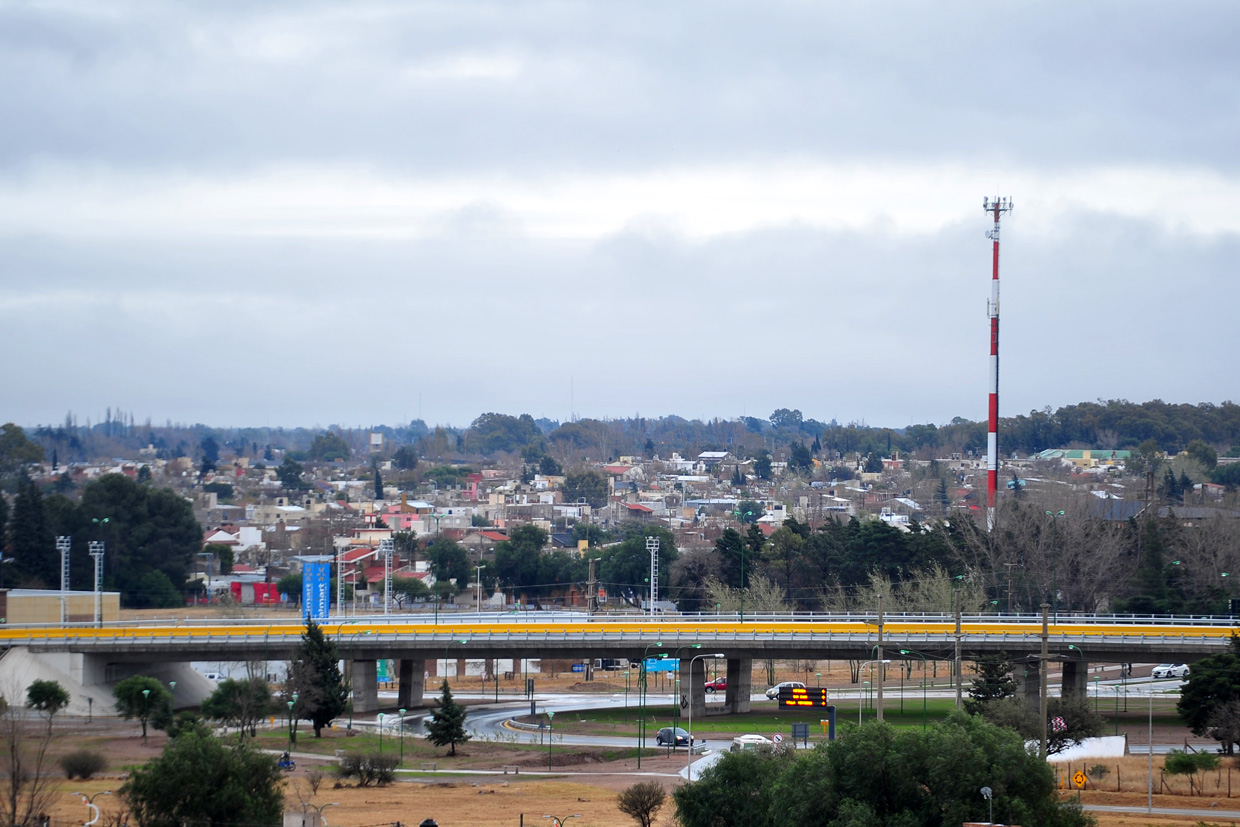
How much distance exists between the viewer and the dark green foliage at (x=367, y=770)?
1973 inches

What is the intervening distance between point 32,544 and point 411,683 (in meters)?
57.1

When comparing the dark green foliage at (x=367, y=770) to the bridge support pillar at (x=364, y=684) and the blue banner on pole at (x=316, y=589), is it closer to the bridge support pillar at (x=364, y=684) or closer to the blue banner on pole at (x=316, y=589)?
the bridge support pillar at (x=364, y=684)

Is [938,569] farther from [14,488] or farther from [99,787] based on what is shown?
[14,488]

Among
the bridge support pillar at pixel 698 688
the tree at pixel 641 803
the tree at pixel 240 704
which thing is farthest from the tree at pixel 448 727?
the tree at pixel 641 803

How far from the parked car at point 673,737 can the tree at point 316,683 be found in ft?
51.2

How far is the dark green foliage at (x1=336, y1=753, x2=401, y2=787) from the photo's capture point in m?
50.1

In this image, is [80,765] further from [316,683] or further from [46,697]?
[46,697]

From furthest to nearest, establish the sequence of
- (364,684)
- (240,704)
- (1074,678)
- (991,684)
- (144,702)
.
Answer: (364,684)
(1074,678)
(144,702)
(991,684)
(240,704)

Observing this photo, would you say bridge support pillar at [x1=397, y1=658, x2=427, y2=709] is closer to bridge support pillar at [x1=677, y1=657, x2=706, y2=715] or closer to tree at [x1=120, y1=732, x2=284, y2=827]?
bridge support pillar at [x1=677, y1=657, x2=706, y2=715]

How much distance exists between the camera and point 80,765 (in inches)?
1903

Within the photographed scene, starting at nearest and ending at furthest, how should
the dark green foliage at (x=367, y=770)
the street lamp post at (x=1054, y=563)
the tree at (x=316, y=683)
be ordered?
the dark green foliage at (x=367, y=770), the tree at (x=316, y=683), the street lamp post at (x=1054, y=563)

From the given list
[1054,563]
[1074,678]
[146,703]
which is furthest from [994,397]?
[146,703]

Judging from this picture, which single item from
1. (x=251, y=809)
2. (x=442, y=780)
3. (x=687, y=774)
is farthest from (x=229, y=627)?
(x=251, y=809)

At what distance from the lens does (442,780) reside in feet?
169
